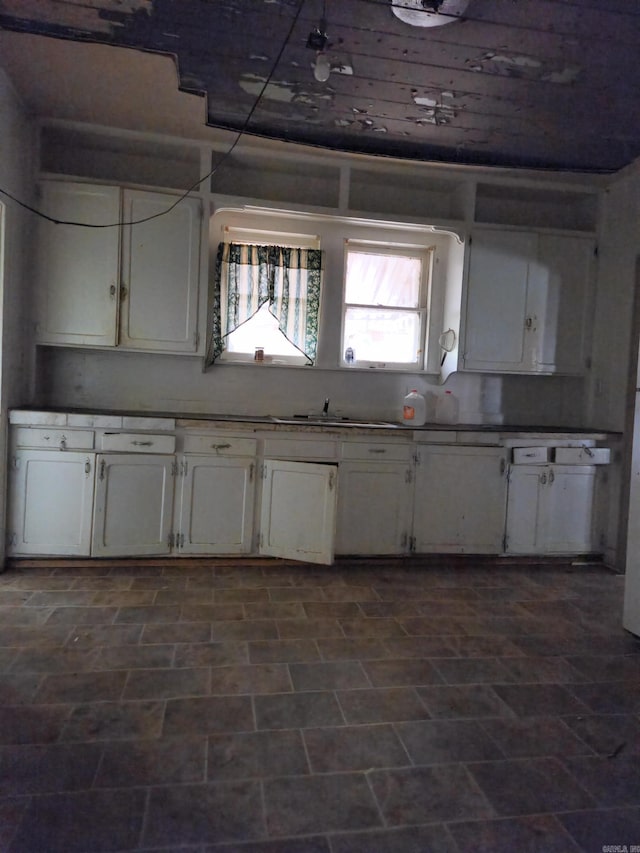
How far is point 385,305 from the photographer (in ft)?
14.6

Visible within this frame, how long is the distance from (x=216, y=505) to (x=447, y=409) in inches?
74.5

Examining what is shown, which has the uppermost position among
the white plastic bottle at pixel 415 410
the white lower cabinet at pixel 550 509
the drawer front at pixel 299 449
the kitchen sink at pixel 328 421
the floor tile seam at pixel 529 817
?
the white plastic bottle at pixel 415 410

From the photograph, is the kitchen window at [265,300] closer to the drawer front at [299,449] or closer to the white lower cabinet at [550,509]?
the drawer front at [299,449]

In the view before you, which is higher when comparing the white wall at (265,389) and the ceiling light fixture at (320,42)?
the ceiling light fixture at (320,42)

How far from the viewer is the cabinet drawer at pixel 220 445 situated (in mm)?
3613

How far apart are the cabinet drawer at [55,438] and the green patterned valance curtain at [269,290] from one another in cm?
103

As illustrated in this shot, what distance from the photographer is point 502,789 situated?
1.76 metres

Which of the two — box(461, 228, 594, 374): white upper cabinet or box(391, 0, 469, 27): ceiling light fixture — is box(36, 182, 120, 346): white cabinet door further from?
box(461, 228, 594, 374): white upper cabinet

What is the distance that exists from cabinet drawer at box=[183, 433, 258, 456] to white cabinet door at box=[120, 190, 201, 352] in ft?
2.12

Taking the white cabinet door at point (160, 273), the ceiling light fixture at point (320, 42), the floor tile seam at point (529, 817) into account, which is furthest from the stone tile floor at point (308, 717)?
the ceiling light fixture at point (320, 42)

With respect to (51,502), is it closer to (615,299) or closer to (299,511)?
(299,511)

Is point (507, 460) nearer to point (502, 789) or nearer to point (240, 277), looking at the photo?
point (240, 277)

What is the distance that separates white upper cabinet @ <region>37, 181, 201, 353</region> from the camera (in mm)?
3668

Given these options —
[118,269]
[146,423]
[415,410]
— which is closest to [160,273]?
[118,269]
